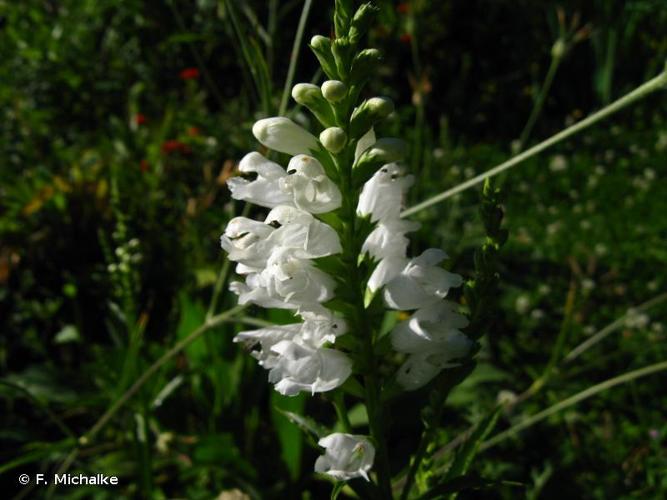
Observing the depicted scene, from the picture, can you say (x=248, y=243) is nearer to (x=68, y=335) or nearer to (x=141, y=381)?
(x=141, y=381)

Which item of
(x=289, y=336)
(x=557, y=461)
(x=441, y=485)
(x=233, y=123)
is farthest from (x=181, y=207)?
(x=441, y=485)

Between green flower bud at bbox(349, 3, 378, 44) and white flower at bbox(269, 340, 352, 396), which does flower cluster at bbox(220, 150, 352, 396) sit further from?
green flower bud at bbox(349, 3, 378, 44)

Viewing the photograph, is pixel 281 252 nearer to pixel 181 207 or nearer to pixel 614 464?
pixel 614 464

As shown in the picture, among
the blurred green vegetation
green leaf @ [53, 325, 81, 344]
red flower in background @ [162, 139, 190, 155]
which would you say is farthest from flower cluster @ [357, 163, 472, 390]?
red flower in background @ [162, 139, 190, 155]

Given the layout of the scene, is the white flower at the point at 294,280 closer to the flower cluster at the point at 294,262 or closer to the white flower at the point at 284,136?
the flower cluster at the point at 294,262

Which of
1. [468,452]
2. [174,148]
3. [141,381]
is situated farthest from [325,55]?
[174,148]

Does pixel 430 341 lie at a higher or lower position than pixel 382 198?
lower
